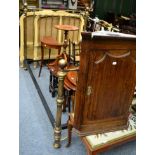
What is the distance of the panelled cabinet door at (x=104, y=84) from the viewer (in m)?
1.53

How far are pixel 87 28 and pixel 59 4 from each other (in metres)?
1.36

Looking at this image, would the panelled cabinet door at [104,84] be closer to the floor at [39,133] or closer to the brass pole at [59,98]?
the brass pole at [59,98]


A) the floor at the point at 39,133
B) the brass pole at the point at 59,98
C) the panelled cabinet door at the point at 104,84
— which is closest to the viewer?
the panelled cabinet door at the point at 104,84

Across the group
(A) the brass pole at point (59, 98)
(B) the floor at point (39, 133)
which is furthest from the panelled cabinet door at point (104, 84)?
(B) the floor at point (39, 133)

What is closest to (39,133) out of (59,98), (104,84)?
(59,98)

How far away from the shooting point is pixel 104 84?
1662mm

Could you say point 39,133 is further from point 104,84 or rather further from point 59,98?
point 104,84

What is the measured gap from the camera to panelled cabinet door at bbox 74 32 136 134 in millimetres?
1526

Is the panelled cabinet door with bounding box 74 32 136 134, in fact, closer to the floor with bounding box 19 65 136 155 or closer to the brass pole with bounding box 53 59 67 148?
the brass pole with bounding box 53 59 67 148

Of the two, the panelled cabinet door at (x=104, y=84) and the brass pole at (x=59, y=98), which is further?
the brass pole at (x=59, y=98)

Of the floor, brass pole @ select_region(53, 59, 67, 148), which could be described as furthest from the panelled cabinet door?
the floor
